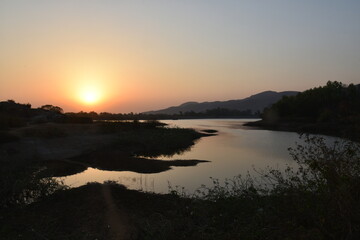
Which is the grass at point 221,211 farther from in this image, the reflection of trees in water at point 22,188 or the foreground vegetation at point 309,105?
the foreground vegetation at point 309,105

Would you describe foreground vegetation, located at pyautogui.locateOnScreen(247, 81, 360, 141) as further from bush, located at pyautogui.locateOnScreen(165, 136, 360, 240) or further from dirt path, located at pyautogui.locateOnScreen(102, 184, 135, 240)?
dirt path, located at pyautogui.locateOnScreen(102, 184, 135, 240)

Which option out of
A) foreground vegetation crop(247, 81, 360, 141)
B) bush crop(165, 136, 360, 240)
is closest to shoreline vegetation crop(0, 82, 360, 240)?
bush crop(165, 136, 360, 240)

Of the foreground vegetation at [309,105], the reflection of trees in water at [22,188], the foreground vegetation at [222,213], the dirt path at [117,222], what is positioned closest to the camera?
the foreground vegetation at [222,213]

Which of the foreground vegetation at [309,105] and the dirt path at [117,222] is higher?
the foreground vegetation at [309,105]

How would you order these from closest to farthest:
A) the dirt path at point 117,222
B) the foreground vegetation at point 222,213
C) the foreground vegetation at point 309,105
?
the foreground vegetation at point 222,213, the dirt path at point 117,222, the foreground vegetation at point 309,105

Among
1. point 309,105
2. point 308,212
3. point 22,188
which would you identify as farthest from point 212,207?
point 309,105

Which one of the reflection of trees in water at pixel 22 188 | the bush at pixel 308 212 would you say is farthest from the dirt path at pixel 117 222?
the reflection of trees in water at pixel 22 188

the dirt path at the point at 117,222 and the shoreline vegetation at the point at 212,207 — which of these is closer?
the shoreline vegetation at the point at 212,207

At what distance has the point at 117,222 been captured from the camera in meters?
10.5

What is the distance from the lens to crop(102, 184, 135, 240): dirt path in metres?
9.48

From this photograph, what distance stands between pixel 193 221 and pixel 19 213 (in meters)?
6.74

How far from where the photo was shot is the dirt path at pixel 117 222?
31.1ft

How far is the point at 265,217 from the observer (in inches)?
374

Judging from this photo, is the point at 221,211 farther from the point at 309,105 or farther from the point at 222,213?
the point at 309,105
